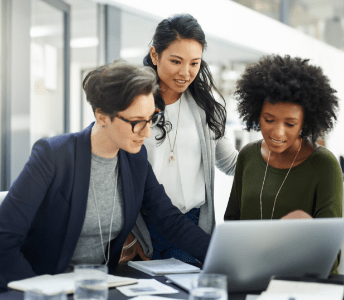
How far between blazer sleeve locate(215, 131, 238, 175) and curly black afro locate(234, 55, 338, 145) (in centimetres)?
39

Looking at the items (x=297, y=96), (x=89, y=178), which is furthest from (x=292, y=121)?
(x=89, y=178)

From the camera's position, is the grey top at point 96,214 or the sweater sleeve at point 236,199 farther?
the sweater sleeve at point 236,199

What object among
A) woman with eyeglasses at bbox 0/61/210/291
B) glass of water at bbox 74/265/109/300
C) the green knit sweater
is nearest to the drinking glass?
glass of water at bbox 74/265/109/300

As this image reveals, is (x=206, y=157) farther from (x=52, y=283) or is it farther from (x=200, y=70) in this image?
(x=52, y=283)

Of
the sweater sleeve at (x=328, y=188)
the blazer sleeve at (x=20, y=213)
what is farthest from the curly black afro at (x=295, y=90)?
the blazer sleeve at (x=20, y=213)

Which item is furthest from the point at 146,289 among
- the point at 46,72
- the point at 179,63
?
the point at 46,72

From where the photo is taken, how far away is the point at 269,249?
3.86 ft

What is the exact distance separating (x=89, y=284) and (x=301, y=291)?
549mm

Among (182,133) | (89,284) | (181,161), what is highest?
(182,133)

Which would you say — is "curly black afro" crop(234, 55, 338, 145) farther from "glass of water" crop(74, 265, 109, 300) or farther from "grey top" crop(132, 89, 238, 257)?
"glass of water" crop(74, 265, 109, 300)

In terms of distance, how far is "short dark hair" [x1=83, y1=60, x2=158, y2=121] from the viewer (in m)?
1.46

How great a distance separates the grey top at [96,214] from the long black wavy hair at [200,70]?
38 centimetres

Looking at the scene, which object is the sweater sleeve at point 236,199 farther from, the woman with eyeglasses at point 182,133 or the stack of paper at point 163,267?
the stack of paper at point 163,267

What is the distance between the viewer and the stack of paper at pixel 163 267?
1.47 m
